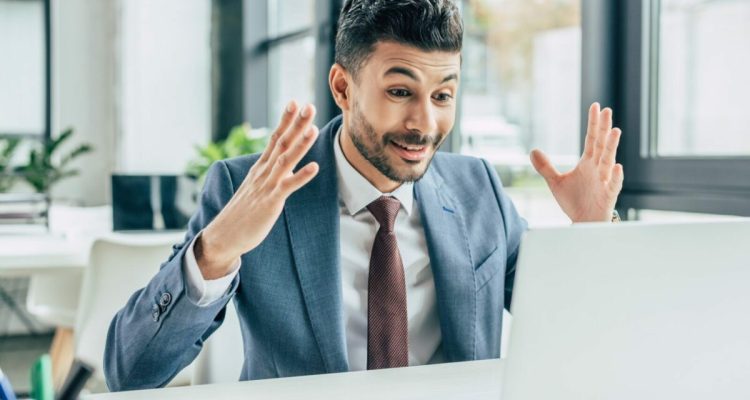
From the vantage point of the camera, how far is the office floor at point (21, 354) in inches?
140

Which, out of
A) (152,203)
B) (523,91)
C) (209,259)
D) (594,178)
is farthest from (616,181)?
(152,203)

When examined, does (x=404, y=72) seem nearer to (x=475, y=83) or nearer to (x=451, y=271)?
(x=451, y=271)

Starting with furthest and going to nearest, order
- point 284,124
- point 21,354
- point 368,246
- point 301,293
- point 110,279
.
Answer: point 21,354 → point 110,279 → point 368,246 → point 301,293 → point 284,124

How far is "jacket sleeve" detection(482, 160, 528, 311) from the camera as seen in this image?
1.46 m

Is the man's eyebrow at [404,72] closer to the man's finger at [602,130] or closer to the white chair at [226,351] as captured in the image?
the man's finger at [602,130]

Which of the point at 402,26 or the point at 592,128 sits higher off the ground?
the point at 402,26

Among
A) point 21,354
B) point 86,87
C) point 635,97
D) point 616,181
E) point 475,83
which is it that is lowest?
point 21,354

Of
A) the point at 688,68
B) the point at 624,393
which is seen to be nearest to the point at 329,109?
the point at 688,68

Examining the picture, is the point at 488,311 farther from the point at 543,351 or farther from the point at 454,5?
the point at 543,351

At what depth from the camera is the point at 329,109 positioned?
3.96m

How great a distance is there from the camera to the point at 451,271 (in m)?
1.33

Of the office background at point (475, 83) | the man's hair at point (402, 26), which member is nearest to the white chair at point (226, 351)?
the man's hair at point (402, 26)

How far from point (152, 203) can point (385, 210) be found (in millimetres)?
1877

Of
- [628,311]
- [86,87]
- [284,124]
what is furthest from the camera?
[86,87]
